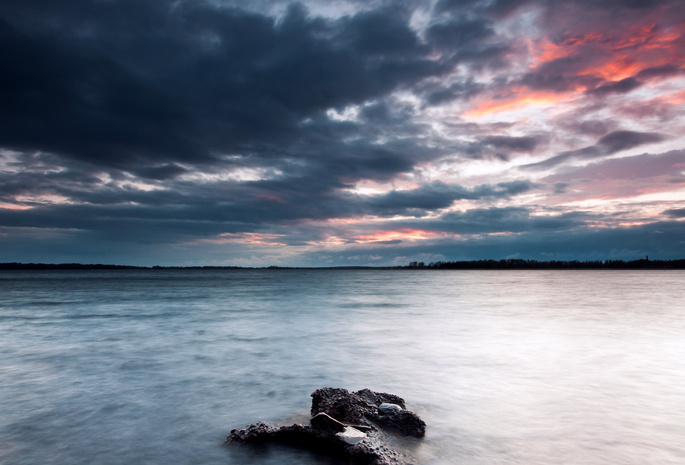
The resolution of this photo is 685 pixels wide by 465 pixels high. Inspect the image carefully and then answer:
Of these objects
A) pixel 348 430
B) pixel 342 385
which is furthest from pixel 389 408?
pixel 342 385

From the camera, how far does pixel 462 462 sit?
11.8 ft

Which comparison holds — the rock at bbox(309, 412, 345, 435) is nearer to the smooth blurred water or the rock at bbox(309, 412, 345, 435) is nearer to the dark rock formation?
the dark rock formation

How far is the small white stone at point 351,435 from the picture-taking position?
3459 millimetres

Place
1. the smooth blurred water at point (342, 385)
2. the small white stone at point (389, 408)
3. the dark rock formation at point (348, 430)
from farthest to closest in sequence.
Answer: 1. the small white stone at point (389, 408)
2. the smooth blurred water at point (342, 385)
3. the dark rock formation at point (348, 430)

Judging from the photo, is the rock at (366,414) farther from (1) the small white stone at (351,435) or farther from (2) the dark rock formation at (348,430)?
(1) the small white stone at (351,435)

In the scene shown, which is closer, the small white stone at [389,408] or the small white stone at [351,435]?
the small white stone at [351,435]

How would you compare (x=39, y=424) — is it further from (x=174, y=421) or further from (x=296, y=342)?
(x=296, y=342)

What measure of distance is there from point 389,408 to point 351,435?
741 mm

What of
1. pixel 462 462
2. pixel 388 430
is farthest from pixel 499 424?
pixel 388 430

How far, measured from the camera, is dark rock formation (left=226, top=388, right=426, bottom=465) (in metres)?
3.37

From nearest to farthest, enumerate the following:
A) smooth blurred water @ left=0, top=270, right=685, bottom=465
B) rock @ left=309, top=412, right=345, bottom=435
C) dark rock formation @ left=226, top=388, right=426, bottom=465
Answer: dark rock formation @ left=226, top=388, right=426, bottom=465
rock @ left=309, top=412, right=345, bottom=435
smooth blurred water @ left=0, top=270, right=685, bottom=465

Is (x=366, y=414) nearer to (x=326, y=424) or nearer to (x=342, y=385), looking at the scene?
(x=326, y=424)

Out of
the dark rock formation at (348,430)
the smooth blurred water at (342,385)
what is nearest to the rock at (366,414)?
the dark rock formation at (348,430)

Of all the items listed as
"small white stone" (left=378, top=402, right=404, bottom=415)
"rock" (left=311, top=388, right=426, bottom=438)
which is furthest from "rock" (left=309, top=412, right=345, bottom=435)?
"small white stone" (left=378, top=402, right=404, bottom=415)
